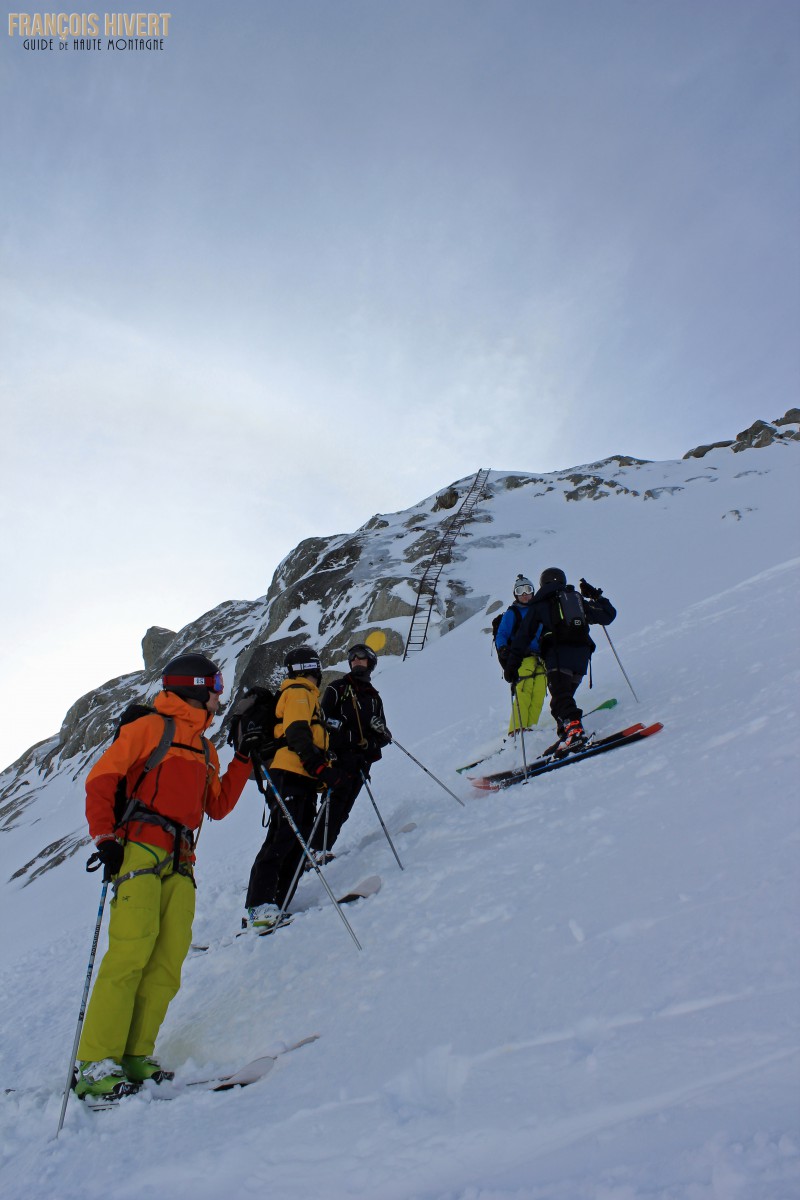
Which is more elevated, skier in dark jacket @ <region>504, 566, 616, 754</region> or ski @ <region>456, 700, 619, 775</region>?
skier in dark jacket @ <region>504, 566, 616, 754</region>

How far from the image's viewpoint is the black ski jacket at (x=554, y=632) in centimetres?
654

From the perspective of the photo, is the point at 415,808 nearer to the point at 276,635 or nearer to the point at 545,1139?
the point at 545,1139

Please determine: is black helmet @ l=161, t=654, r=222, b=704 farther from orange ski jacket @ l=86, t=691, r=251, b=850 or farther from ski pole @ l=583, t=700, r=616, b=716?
ski pole @ l=583, t=700, r=616, b=716

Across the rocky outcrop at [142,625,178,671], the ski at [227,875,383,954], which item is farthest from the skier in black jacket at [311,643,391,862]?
the rocky outcrop at [142,625,178,671]

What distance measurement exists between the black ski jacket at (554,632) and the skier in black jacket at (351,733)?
183 centimetres

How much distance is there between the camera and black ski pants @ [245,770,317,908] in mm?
5121

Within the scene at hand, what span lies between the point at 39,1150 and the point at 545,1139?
78.1 inches

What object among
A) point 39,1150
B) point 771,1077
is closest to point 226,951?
point 39,1150

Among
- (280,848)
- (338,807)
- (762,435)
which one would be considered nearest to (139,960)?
(280,848)

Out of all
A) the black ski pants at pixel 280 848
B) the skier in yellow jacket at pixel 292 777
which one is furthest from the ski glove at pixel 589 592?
the black ski pants at pixel 280 848

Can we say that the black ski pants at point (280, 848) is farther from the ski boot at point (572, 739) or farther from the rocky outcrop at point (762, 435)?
the rocky outcrop at point (762, 435)

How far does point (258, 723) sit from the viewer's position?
5.27 meters

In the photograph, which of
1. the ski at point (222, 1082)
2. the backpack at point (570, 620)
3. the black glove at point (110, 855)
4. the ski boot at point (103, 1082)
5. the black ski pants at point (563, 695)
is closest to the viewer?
the ski at point (222, 1082)

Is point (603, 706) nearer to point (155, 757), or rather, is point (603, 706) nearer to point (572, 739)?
point (572, 739)
